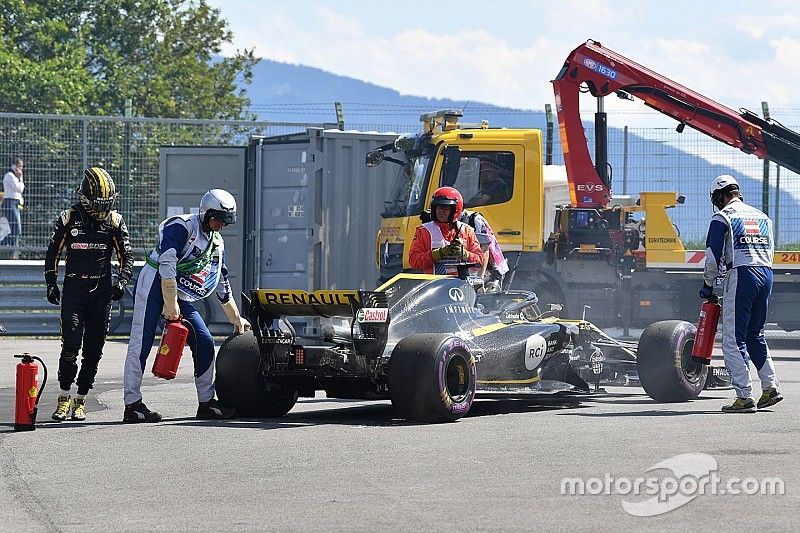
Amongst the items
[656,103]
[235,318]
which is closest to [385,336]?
[235,318]

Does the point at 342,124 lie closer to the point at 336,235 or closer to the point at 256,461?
the point at 336,235

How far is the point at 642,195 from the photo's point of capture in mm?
21328

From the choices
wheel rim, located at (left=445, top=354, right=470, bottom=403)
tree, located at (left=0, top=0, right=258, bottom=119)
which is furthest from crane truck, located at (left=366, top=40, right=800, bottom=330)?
tree, located at (left=0, top=0, right=258, bottom=119)

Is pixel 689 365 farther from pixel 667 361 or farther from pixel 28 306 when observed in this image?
pixel 28 306

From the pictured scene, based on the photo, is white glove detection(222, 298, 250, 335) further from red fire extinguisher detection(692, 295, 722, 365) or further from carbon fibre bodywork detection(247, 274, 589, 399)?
red fire extinguisher detection(692, 295, 722, 365)

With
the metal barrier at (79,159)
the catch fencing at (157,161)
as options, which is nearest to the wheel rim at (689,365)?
the catch fencing at (157,161)

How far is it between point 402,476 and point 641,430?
2687 mm

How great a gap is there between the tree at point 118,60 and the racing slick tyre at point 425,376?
24.3 meters

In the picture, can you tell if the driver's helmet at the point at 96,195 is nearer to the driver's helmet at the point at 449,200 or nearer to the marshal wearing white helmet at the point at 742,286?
the driver's helmet at the point at 449,200

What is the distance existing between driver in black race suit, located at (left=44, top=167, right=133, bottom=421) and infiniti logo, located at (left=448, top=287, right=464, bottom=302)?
2557mm

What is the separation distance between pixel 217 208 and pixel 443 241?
223 centimetres

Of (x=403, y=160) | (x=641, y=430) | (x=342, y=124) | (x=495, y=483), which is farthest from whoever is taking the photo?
(x=342, y=124)

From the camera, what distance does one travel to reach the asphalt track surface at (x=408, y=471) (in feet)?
24.3

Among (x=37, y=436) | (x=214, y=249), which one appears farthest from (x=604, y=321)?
(x=37, y=436)
